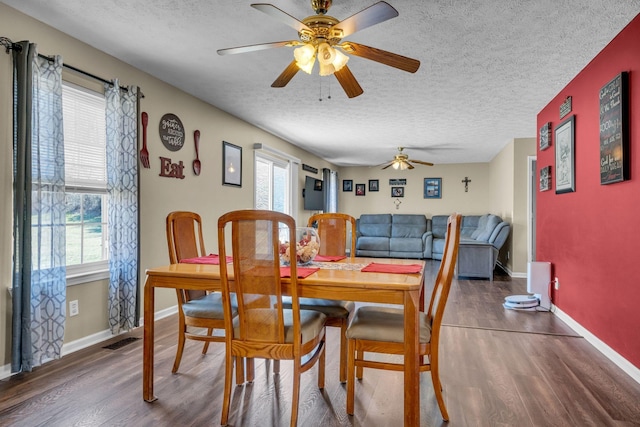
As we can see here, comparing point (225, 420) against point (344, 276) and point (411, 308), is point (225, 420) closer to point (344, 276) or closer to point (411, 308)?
point (344, 276)

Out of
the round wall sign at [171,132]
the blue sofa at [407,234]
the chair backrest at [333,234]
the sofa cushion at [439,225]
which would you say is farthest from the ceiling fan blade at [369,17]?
the sofa cushion at [439,225]

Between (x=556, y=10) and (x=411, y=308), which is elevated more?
(x=556, y=10)

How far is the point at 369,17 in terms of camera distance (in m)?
1.82

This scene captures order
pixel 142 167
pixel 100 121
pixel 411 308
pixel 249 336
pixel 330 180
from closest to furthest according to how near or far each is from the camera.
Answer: pixel 411 308 < pixel 249 336 < pixel 100 121 < pixel 142 167 < pixel 330 180

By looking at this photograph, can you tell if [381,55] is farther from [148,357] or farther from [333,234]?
[148,357]

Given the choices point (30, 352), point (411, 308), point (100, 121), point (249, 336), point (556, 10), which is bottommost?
point (30, 352)

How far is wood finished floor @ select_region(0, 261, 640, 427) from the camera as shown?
1.91 m

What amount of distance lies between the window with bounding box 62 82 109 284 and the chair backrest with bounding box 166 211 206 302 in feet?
3.27

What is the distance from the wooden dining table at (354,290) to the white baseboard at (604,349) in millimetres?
1617

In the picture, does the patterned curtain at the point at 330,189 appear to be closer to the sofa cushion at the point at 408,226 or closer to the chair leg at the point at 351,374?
the sofa cushion at the point at 408,226

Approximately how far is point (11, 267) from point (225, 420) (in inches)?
68.9

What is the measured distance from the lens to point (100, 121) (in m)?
3.11

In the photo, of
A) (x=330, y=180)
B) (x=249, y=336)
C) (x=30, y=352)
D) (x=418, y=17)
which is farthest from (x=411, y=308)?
(x=330, y=180)

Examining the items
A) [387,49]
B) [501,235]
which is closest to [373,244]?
[501,235]
